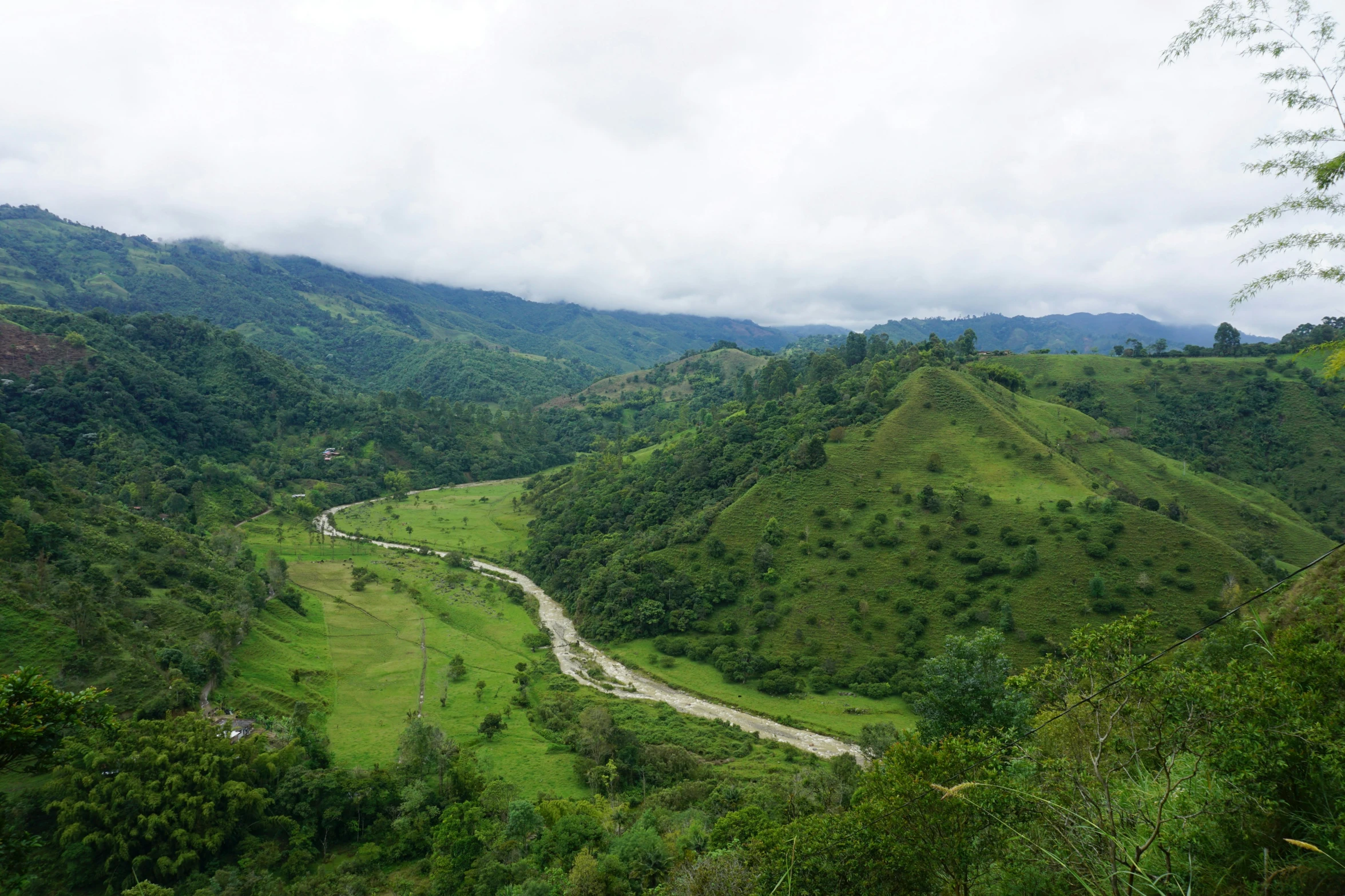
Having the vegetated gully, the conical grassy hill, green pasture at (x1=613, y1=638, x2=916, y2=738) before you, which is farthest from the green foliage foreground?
the conical grassy hill

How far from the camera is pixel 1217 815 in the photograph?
29.3 feet

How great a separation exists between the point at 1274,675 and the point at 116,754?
48.7 m

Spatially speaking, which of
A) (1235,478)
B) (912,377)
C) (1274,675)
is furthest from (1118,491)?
(1274,675)

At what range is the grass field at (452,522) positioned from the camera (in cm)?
11106

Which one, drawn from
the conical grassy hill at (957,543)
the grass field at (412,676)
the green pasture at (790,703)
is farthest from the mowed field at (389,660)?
the conical grassy hill at (957,543)

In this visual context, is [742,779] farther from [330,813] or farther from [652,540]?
[652,540]

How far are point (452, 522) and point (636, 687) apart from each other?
72.0 meters

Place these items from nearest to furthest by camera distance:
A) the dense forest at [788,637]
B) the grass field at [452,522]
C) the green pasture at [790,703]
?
the dense forest at [788,637] < the green pasture at [790,703] < the grass field at [452,522]

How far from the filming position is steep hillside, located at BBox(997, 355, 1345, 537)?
9938 cm

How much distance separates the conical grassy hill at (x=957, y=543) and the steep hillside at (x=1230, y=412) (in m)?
12.5

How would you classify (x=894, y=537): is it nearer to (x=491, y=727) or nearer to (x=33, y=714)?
(x=491, y=727)

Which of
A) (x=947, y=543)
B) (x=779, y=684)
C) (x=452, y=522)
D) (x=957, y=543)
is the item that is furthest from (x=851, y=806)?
(x=452, y=522)

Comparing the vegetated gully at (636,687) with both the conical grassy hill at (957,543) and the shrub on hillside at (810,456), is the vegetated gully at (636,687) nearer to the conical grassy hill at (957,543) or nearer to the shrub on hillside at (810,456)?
the conical grassy hill at (957,543)

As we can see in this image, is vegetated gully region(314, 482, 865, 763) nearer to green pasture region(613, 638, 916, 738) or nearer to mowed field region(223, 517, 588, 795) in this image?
green pasture region(613, 638, 916, 738)
